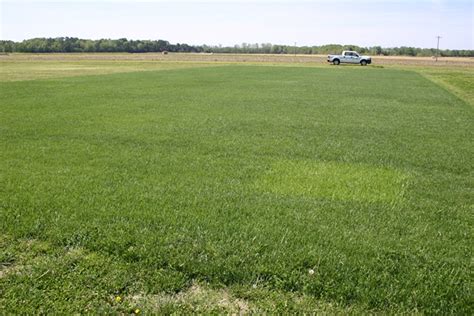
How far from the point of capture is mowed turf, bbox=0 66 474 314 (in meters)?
3.59

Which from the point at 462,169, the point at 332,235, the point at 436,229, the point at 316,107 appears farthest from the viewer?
the point at 316,107

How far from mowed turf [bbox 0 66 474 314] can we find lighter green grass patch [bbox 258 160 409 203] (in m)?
0.03

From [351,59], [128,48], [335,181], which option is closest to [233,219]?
[335,181]

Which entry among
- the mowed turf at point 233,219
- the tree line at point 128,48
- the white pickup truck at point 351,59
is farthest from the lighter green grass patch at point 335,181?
the tree line at point 128,48

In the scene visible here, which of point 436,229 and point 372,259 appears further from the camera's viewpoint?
point 436,229

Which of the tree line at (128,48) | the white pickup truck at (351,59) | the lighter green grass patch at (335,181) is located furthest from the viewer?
the tree line at (128,48)

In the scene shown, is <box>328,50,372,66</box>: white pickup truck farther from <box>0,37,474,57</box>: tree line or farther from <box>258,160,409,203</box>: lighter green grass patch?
<box>0,37,474,57</box>: tree line

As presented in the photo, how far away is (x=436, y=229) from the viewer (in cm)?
494

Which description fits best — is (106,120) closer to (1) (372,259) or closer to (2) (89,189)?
(2) (89,189)

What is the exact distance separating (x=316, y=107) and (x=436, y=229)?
1105 centimetres

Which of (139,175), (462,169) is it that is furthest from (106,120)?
(462,169)

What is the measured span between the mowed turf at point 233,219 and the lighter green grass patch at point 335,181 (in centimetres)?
3

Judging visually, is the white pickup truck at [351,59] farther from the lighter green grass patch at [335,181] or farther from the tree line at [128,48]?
the tree line at [128,48]

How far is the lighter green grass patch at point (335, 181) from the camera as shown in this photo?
605 cm
